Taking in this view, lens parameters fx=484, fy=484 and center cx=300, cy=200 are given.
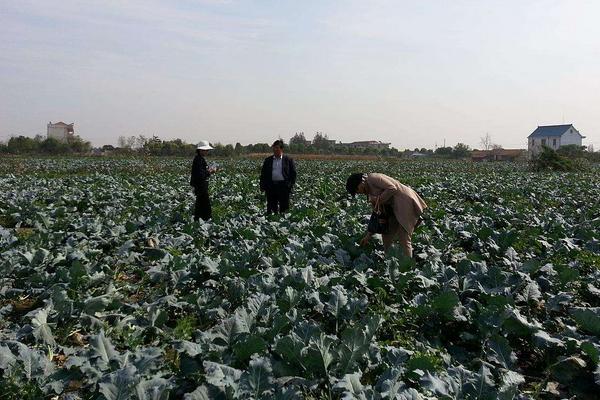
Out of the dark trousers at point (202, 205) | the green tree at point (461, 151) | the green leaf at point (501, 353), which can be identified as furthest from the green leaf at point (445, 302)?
the green tree at point (461, 151)

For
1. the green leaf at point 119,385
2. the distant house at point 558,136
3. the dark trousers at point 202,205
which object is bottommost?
the green leaf at point 119,385

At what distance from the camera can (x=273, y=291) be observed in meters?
4.20

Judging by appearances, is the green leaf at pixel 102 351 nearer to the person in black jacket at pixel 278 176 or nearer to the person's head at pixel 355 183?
the person's head at pixel 355 183

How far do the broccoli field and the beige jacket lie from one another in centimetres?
54

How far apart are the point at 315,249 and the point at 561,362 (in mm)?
3110

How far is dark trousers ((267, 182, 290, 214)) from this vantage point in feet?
30.4

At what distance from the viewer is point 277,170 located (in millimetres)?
9117

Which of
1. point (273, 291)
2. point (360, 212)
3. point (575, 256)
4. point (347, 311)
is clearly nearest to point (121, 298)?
point (273, 291)

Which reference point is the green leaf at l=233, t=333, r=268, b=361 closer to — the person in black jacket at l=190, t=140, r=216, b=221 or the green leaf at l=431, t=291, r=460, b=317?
the green leaf at l=431, t=291, r=460, b=317

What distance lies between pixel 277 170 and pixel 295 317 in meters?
5.75

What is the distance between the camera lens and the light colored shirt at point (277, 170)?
356 inches

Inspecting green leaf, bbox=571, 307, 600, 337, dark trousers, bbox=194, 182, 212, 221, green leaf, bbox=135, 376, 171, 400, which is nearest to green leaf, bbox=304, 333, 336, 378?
green leaf, bbox=135, 376, 171, 400

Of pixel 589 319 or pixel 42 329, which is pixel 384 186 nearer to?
pixel 589 319

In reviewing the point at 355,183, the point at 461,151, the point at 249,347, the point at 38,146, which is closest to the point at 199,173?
the point at 355,183
